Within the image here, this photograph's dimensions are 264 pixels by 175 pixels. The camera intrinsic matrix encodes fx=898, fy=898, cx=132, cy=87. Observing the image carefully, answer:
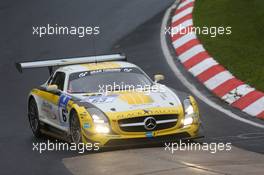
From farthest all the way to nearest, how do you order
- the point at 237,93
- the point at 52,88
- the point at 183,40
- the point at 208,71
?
the point at 183,40 → the point at 208,71 → the point at 237,93 → the point at 52,88

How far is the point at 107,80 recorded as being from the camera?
15070 mm

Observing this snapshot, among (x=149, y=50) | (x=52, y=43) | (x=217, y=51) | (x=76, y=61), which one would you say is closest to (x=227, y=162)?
(x=76, y=61)

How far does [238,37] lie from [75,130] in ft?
28.2

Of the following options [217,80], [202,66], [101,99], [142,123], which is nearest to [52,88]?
[101,99]

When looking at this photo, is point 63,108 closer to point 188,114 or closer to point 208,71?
point 188,114

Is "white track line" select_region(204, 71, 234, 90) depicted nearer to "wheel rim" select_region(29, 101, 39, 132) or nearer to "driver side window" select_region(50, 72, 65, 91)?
"driver side window" select_region(50, 72, 65, 91)

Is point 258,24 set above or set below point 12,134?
above

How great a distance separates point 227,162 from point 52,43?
13.0 metres

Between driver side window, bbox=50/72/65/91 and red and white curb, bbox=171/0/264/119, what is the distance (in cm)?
355

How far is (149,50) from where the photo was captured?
22438 mm

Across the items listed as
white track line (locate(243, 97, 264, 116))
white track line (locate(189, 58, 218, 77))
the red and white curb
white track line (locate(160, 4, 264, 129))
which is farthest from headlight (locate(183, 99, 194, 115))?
white track line (locate(189, 58, 218, 77))

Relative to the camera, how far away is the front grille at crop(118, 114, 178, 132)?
13.7 m

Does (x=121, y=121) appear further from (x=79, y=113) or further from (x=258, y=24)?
(x=258, y=24)

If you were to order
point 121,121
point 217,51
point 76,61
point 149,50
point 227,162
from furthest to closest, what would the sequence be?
point 149,50 → point 217,51 → point 76,61 → point 121,121 → point 227,162
